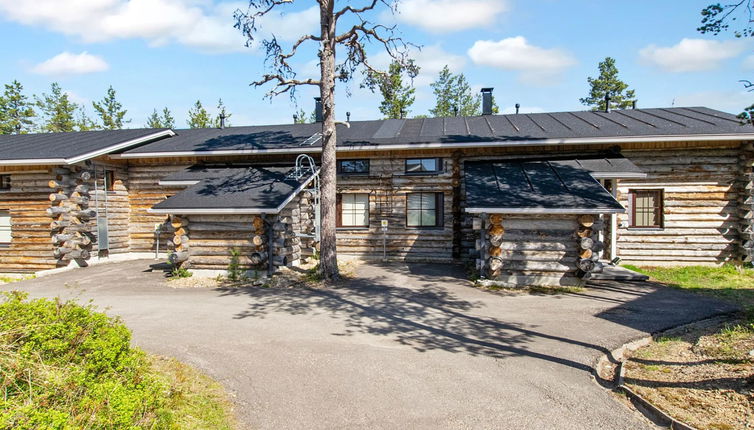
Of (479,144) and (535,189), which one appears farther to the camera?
(479,144)

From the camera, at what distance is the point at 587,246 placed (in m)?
10.2

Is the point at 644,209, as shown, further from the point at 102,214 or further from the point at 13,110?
the point at 13,110

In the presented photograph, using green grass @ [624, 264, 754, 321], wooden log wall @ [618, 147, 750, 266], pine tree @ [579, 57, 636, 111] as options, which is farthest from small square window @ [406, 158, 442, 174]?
pine tree @ [579, 57, 636, 111]

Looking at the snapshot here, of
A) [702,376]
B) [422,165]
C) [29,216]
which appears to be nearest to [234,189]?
[422,165]

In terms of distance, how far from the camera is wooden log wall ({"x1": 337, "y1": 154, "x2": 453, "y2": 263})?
1482 centimetres

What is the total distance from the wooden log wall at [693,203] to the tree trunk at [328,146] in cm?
951

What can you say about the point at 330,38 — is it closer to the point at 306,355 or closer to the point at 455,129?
the point at 455,129

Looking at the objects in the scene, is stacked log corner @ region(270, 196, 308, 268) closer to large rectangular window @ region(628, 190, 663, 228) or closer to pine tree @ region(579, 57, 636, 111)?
large rectangular window @ region(628, 190, 663, 228)

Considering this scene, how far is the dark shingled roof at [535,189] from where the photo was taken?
10.3 meters

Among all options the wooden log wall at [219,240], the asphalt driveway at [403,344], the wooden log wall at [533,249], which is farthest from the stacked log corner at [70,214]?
the wooden log wall at [533,249]

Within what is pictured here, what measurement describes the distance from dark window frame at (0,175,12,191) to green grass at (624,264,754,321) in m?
20.9

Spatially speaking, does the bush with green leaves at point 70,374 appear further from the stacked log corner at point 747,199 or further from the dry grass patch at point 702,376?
the stacked log corner at point 747,199

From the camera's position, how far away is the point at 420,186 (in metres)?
15.0

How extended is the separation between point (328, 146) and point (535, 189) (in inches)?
227
